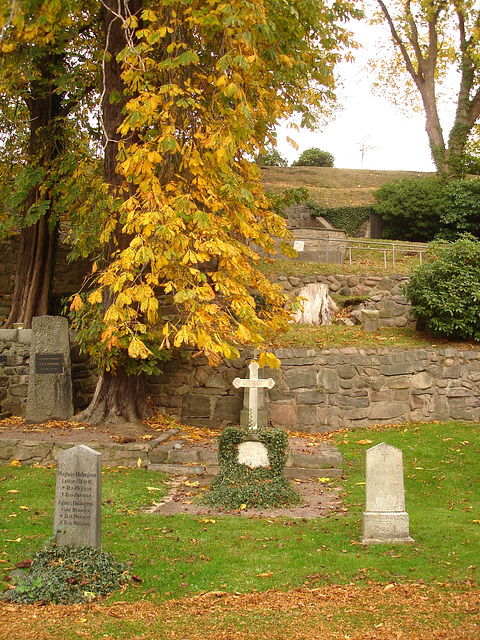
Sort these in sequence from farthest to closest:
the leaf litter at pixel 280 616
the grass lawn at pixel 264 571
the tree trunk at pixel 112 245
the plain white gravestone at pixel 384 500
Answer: the tree trunk at pixel 112 245
the plain white gravestone at pixel 384 500
the grass lawn at pixel 264 571
the leaf litter at pixel 280 616

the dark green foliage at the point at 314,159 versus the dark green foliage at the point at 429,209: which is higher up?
the dark green foliage at the point at 314,159

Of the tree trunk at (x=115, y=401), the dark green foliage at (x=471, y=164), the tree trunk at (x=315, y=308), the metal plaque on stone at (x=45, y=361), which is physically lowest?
the tree trunk at (x=115, y=401)

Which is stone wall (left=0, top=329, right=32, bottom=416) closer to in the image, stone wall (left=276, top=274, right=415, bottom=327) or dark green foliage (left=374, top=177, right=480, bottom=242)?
stone wall (left=276, top=274, right=415, bottom=327)

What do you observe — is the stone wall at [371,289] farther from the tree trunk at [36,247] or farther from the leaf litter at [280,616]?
the leaf litter at [280,616]

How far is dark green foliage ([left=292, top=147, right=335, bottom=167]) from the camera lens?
4047cm

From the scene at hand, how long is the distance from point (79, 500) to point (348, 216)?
23.5 metres

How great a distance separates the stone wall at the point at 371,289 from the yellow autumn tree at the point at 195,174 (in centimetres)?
641

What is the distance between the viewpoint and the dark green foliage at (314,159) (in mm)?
40469

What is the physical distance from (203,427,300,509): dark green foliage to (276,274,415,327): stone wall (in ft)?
29.9

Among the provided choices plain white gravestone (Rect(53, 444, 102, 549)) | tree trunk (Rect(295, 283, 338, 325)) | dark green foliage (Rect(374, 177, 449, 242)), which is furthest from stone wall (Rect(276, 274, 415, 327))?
plain white gravestone (Rect(53, 444, 102, 549))

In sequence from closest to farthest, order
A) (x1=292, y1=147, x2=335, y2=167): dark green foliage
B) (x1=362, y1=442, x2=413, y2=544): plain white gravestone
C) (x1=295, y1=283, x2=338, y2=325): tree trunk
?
(x1=362, y1=442, x2=413, y2=544): plain white gravestone < (x1=295, y1=283, x2=338, y2=325): tree trunk < (x1=292, y1=147, x2=335, y2=167): dark green foliage

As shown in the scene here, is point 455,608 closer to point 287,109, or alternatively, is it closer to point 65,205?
point 287,109

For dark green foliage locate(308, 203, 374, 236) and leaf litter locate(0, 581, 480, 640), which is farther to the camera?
dark green foliage locate(308, 203, 374, 236)

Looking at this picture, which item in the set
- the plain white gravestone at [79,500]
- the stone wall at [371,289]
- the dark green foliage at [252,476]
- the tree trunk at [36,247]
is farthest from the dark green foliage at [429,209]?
the plain white gravestone at [79,500]
